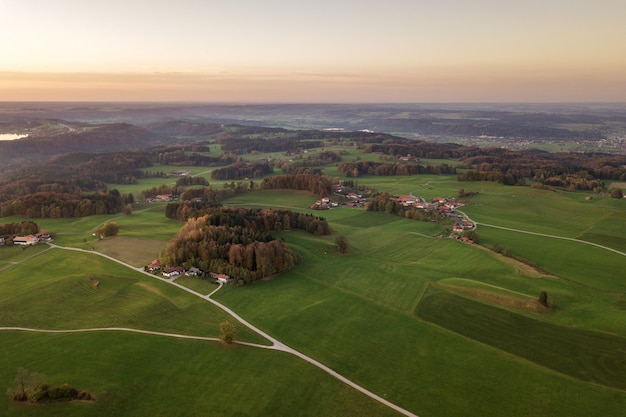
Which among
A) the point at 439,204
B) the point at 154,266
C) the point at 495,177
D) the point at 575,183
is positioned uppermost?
the point at 575,183

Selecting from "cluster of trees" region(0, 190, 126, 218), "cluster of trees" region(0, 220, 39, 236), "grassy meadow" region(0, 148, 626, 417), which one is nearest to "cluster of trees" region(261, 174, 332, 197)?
"grassy meadow" region(0, 148, 626, 417)

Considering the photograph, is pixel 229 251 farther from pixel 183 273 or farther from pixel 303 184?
pixel 303 184

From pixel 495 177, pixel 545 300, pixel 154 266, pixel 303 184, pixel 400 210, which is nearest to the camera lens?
pixel 545 300

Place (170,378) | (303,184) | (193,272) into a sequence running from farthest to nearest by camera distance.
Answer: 1. (303,184)
2. (193,272)
3. (170,378)

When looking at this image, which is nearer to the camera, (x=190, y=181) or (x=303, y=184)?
(x=303, y=184)

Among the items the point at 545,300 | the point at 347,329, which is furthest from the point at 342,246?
the point at 545,300

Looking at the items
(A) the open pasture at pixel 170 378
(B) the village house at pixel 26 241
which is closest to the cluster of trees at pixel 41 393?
(A) the open pasture at pixel 170 378

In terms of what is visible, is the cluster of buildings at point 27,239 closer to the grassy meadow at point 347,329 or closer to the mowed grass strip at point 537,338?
the grassy meadow at point 347,329

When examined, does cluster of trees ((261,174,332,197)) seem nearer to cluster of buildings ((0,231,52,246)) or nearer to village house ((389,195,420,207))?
village house ((389,195,420,207))
